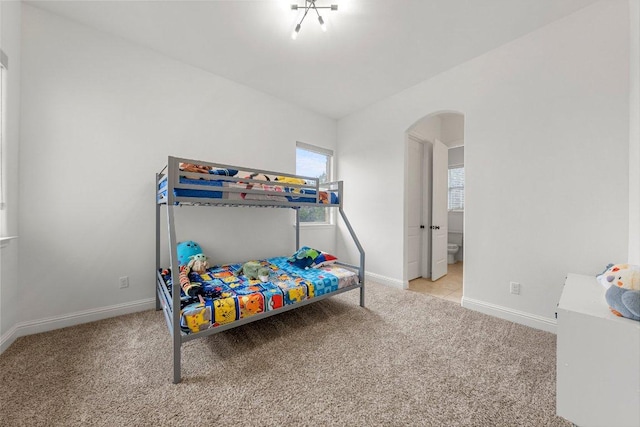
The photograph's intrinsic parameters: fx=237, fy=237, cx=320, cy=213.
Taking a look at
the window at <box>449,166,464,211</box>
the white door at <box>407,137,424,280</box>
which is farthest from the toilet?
the white door at <box>407,137,424,280</box>

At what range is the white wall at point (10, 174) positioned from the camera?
67.1 inches

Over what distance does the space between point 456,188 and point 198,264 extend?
5.12m

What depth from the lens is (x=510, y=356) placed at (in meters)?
1.71

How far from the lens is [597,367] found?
3.14 ft

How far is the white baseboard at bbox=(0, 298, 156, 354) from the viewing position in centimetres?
182

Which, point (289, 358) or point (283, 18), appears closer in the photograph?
point (289, 358)

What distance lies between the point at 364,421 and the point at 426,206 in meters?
3.19

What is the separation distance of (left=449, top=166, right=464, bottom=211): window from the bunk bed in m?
3.58

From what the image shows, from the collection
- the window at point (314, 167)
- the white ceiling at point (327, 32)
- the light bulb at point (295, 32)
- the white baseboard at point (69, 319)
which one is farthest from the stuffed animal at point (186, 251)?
the light bulb at point (295, 32)

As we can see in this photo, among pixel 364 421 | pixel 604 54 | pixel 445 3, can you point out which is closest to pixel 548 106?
pixel 604 54

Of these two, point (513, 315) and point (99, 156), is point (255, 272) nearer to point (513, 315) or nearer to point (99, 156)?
point (99, 156)

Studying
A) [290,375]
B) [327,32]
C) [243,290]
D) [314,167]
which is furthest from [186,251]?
[327,32]

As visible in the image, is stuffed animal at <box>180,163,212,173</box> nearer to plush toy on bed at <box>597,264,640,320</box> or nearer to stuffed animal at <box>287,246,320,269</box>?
stuffed animal at <box>287,246,320,269</box>

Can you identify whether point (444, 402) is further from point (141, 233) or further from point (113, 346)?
point (141, 233)
